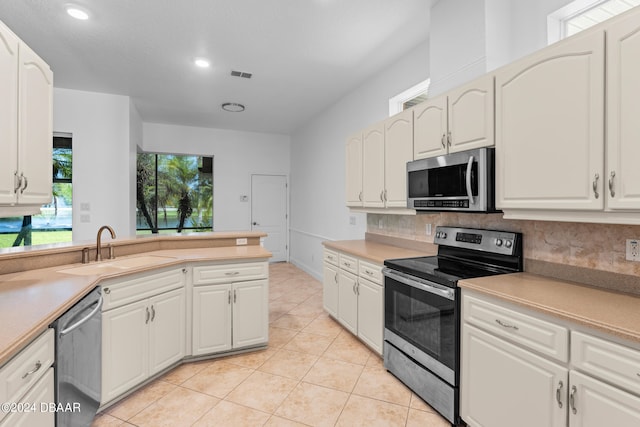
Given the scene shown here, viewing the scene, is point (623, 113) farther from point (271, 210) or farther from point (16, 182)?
point (271, 210)

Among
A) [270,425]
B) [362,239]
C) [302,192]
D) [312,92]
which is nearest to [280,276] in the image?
[302,192]

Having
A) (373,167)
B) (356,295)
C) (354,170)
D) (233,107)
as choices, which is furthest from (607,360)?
(233,107)

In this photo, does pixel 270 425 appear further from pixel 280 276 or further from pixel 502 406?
pixel 280 276

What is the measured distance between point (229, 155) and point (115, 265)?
4673 millimetres

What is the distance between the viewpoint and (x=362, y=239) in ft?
13.5

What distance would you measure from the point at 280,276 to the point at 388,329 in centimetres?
362

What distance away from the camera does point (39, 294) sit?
1664mm

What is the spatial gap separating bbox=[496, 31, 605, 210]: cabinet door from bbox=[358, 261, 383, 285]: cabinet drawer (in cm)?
110

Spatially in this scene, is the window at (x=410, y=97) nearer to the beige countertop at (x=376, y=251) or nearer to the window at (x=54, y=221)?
the beige countertop at (x=376, y=251)

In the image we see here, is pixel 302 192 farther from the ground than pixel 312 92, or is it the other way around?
pixel 312 92

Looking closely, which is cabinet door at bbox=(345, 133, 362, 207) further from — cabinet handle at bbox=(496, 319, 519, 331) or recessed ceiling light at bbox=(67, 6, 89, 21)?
recessed ceiling light at bbox=(67, 6, 89, 21)

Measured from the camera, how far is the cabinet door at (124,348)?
2.01 metres

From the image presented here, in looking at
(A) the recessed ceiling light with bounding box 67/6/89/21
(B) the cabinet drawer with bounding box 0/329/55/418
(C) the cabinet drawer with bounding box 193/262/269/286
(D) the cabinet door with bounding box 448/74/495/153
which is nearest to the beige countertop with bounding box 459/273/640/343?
(D) the cabinet door with bounding box 448/74/495/153

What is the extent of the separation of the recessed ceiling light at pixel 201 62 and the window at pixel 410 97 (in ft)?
6.85
